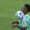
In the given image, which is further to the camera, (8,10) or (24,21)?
(8,10)

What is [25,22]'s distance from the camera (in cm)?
211

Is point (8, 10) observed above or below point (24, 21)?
above

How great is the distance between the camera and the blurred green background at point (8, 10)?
325 cm

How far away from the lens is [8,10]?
3.38 m

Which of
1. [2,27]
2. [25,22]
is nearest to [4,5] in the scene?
[2,27]

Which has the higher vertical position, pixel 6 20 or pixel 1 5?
pixel 1 5

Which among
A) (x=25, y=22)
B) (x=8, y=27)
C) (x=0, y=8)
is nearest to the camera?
(x=25, y=22)

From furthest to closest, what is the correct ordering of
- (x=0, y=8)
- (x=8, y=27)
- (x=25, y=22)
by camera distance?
1. (x=0, y=8)
2. (x=8, y=27)
3. (x=25, y=22)

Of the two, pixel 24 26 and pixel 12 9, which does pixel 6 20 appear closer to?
pixel 12 9

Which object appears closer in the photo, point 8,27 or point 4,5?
point 8,27

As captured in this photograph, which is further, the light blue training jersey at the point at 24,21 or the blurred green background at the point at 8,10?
the blurred green background at the point at 8,10

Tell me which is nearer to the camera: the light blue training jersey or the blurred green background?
the light blue training jersey

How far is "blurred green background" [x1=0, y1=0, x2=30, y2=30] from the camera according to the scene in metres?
3.25

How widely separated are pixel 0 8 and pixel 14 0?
→ 1.27ft
